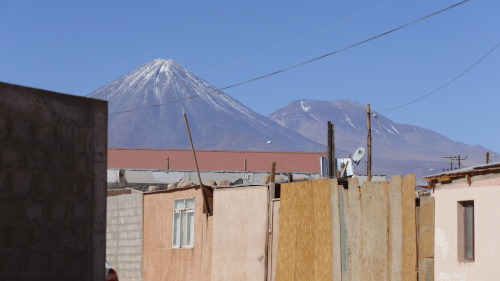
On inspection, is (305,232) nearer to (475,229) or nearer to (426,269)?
(426,269)

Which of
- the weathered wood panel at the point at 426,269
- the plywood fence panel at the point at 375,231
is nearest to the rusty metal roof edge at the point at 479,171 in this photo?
the plywood fence panel at the point at 375,231

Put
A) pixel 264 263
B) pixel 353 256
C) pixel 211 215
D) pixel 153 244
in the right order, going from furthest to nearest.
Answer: pixel 153 244 < pixel 211 215 < pixel 264 263 < pixel 353 256

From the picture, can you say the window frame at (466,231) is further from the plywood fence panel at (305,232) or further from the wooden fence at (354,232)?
the plywood fence panel at (305,232)

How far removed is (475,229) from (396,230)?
5.72ft

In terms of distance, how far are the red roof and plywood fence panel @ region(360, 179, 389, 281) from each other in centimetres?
7101

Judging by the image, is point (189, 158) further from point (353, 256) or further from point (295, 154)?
point (353, 256)

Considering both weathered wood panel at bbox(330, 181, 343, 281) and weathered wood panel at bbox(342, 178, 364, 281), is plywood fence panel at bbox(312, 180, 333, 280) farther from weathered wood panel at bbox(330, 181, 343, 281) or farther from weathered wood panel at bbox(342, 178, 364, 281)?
weathered wood panel at bbox(342, 178, 364, 281)

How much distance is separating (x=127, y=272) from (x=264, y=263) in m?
8.98

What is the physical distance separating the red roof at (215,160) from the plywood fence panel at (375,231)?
71014mm

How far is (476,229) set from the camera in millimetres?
17484

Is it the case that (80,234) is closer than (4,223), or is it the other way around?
(4,223)

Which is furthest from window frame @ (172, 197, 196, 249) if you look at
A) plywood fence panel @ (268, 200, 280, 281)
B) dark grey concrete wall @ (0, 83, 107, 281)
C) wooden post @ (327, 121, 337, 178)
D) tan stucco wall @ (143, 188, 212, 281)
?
dark grey concrete wall @ (0, 83, 107, 281)

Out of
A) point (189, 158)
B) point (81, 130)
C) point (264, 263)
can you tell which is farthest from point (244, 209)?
point (189, 158)

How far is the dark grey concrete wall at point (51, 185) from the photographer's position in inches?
394
